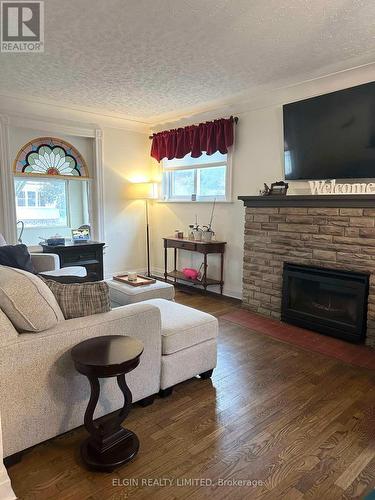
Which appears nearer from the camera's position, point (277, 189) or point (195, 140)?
point (277, 189)

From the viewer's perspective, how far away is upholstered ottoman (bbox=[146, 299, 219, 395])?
2.18m

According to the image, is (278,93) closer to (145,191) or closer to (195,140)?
(195,140)

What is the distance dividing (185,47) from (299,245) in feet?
7.18

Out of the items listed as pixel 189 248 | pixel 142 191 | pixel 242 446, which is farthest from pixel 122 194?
pixel 242 446

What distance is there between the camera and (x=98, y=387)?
5.16 ft

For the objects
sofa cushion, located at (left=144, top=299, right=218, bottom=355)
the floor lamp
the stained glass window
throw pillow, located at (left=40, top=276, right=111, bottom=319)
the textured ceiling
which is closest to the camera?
throw pillow, located at (left=40, top=276, right=111, bottom=319)

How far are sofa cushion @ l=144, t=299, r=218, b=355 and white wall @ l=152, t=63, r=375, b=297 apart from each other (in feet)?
6.82

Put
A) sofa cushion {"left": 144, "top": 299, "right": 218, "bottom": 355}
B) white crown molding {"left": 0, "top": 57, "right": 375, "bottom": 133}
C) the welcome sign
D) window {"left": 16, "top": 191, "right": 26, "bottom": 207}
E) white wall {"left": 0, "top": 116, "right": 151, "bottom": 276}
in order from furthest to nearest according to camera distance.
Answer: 1. white wall {"left": 0, "top": 116, "right": 151, "bottom": 276}
2. window {"left": 16, "top": 191, "right": 26, "bottom": 207}
3. white crown molding {"left": 0, "top": 57, "right": 375, "bottom": 133}
4. the welcome sign
5. sofa cushion {"left": 144, "top": 299, "right": 218, "bottom": 355}

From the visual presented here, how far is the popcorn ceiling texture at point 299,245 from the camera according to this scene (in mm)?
3068

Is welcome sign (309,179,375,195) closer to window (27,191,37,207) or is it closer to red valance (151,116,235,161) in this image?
red valance (151,116,235,161)

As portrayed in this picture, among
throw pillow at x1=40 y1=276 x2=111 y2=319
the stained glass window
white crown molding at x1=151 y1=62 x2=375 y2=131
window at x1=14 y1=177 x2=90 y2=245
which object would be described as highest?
white crown molding at x1=151 y1=62 x2=375 y2=131

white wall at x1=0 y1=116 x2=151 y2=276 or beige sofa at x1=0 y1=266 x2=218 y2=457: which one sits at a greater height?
white wall at x1=0 y1=116 x2=151 y2=276

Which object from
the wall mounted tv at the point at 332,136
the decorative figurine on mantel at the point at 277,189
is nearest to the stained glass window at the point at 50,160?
the decorative figurine on mantel at the point at 277,189

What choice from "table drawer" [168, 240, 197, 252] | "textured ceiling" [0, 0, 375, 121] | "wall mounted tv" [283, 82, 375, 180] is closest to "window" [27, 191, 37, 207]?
"textured ceiling" [0, 0, 375, 121]
